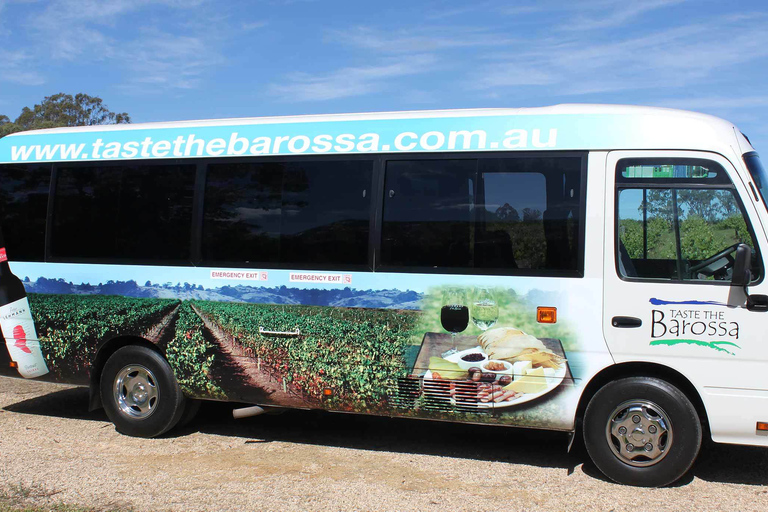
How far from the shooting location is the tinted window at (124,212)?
268 inches

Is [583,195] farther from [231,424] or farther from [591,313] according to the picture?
[231,424]

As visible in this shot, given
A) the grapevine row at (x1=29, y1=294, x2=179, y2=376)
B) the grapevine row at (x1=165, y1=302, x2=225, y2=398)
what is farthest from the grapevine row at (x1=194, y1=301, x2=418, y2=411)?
the grapevine row at (x1=29, y1=294, x2=179, y2=376)

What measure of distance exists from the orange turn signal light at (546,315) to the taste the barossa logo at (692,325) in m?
0.72

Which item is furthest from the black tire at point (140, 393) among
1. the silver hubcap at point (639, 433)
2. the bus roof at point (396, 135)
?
the silver hubcap at point (639, 433)

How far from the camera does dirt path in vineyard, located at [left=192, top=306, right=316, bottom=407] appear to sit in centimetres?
644

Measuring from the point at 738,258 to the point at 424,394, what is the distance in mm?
2595

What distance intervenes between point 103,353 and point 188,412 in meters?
1.02

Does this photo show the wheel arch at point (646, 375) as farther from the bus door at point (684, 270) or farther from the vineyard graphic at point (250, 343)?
the vineyard graphic at point (250, 343)

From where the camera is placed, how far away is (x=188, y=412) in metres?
7.12

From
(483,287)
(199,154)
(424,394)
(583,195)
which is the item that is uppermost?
(199,154)

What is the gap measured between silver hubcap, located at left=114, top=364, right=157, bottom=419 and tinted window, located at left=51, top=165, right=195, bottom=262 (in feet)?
3.71

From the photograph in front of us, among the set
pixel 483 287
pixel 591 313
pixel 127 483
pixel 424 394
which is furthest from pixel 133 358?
pixel 591 313

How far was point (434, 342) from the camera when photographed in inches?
232

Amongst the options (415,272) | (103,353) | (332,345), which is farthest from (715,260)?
(103,353)
